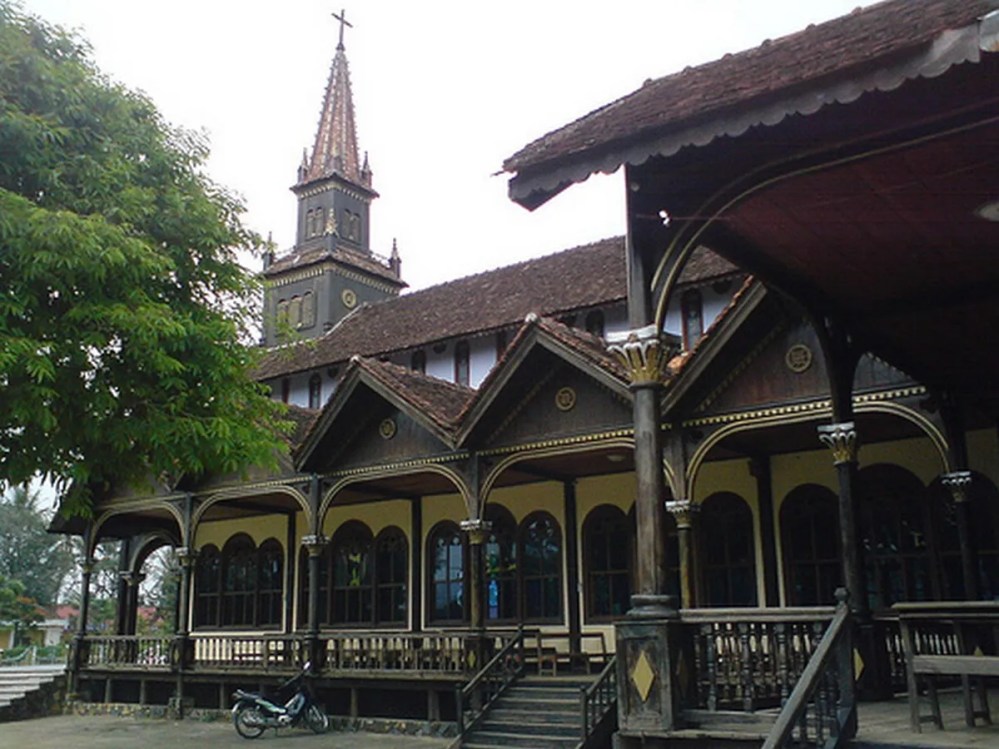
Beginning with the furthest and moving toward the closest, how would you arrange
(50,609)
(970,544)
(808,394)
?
(50,609)
(808,394)
(970,544)

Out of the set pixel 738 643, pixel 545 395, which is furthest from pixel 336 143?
pixel 738 643

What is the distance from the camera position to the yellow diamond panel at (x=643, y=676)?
8.79 meters

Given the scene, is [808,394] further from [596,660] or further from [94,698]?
[94,698]

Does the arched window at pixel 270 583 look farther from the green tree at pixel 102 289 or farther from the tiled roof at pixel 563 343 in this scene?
the green tree at pixel 102 289

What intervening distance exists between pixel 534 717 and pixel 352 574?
400 inches

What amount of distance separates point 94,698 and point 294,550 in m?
6.40

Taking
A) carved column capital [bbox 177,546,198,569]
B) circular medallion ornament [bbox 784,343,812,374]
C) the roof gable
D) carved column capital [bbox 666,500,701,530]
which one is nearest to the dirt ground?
carved column capital [bbox 177,546,198,569]

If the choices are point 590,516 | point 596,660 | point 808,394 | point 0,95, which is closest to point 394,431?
point 590,516

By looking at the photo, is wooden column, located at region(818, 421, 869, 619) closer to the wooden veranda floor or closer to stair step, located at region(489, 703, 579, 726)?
the wooden veranda floor

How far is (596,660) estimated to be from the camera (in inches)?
808

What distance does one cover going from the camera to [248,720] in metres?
19.9

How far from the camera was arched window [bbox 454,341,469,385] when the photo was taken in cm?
2641

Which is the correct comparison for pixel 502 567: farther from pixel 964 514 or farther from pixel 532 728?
pixel 964 514

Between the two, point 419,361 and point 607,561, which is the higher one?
point 419,361
